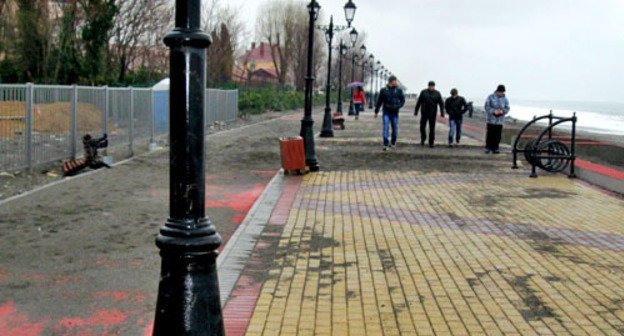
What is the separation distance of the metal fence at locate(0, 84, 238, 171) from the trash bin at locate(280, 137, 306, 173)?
429 cm

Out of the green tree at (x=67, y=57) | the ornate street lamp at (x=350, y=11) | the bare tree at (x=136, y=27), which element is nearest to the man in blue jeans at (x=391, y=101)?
the ornate street lamp at (x=350, y=11)

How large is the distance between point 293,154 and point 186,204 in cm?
929

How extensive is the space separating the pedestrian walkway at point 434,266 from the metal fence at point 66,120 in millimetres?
4841

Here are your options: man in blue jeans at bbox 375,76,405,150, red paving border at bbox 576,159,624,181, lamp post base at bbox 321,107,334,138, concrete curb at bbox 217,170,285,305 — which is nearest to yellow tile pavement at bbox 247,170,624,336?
concrete curb at bbox 217,170,285,305

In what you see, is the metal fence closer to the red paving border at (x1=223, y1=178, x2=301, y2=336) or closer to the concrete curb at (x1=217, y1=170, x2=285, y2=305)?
the concrete curb at (x1=217, y1=170, x2=285, y2=305)

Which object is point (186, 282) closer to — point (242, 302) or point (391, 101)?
point (242, 302)

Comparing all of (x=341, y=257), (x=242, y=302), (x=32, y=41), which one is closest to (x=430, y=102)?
(x=341, y=257)

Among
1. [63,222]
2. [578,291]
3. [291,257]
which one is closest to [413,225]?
[291,257]

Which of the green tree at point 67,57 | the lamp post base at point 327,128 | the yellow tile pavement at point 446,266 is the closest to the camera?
the yellow tile pavement at point 446,266

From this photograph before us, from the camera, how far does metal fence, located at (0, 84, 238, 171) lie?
489 inches

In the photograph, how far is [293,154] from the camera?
1302 cm

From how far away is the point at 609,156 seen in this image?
1881 cm

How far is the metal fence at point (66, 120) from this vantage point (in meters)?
12.4

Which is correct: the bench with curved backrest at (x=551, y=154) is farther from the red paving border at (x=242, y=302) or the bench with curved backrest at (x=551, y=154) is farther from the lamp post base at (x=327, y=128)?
the lamp post base at (x=327, y=128)
